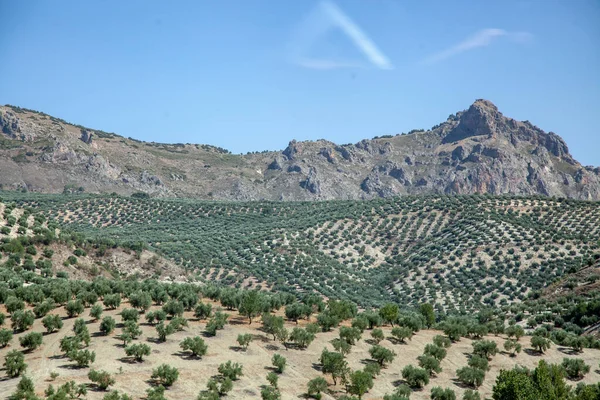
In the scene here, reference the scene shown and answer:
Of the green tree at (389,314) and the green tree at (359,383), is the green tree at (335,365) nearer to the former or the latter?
the green tree at (359,383)

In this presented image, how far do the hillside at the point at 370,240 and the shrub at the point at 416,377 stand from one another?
107 ft

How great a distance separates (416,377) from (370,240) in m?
58.2

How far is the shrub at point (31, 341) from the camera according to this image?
82.8ft

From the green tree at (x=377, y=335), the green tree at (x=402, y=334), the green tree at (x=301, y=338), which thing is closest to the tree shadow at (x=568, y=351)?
the green tree at (x=402, y=334)

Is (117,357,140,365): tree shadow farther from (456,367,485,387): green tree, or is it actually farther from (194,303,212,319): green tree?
(456,367,485,387): green tree

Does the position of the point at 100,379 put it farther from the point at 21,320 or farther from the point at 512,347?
the point at 512,347

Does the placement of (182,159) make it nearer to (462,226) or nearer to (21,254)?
(462,226)

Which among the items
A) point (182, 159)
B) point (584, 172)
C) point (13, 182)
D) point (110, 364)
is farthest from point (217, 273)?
point (584, 172)

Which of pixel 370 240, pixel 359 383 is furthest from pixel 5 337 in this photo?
pixel 370 240

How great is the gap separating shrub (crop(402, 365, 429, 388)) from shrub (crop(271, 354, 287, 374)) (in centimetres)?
630

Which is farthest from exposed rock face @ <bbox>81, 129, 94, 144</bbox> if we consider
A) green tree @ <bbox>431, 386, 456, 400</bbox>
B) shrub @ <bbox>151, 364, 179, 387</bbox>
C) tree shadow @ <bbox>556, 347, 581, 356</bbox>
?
green tree @ <bbox>431, 386, 456, 400</bbox>

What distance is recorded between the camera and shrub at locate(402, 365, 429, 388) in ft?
90.6

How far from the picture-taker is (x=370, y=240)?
3366 inches

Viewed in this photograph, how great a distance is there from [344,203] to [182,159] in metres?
94.4
